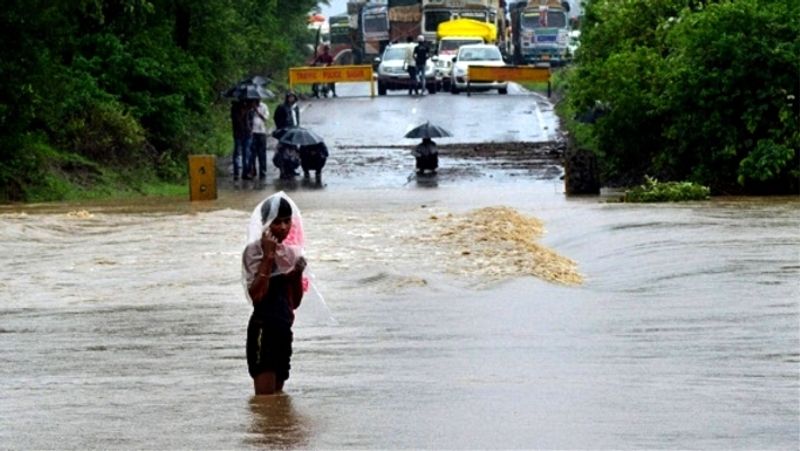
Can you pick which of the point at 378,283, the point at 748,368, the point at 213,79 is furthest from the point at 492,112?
the point at 748,368

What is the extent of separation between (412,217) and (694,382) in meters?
15.2

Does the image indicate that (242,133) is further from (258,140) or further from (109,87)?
(109,87)

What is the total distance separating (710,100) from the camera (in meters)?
33.0

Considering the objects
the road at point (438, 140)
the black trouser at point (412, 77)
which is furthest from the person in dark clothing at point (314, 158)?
the black trouser at point (412, 77)

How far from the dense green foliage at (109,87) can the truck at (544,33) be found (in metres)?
31.3

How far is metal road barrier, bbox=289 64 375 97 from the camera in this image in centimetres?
5816

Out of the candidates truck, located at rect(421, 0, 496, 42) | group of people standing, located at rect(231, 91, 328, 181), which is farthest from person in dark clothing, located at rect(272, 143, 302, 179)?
truck, located at rect(421, 0, 496, 42)

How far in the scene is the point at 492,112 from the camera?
54031mm

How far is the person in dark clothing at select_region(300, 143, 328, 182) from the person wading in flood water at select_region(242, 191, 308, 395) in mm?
26693

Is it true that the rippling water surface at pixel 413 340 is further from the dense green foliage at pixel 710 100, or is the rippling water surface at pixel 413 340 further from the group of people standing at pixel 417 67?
the group of people standing at pixel 417 67

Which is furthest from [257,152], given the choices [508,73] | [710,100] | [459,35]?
[459,35]

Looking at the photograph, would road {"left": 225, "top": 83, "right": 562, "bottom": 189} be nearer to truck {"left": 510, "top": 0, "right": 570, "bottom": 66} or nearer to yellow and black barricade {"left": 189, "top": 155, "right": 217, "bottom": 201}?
yellow and black barricade {"left": 189, "top": 155, "right": 217, "bottom": 201}

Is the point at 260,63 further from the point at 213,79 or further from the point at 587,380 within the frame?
the point at 587,380

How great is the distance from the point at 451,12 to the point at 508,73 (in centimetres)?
2148
